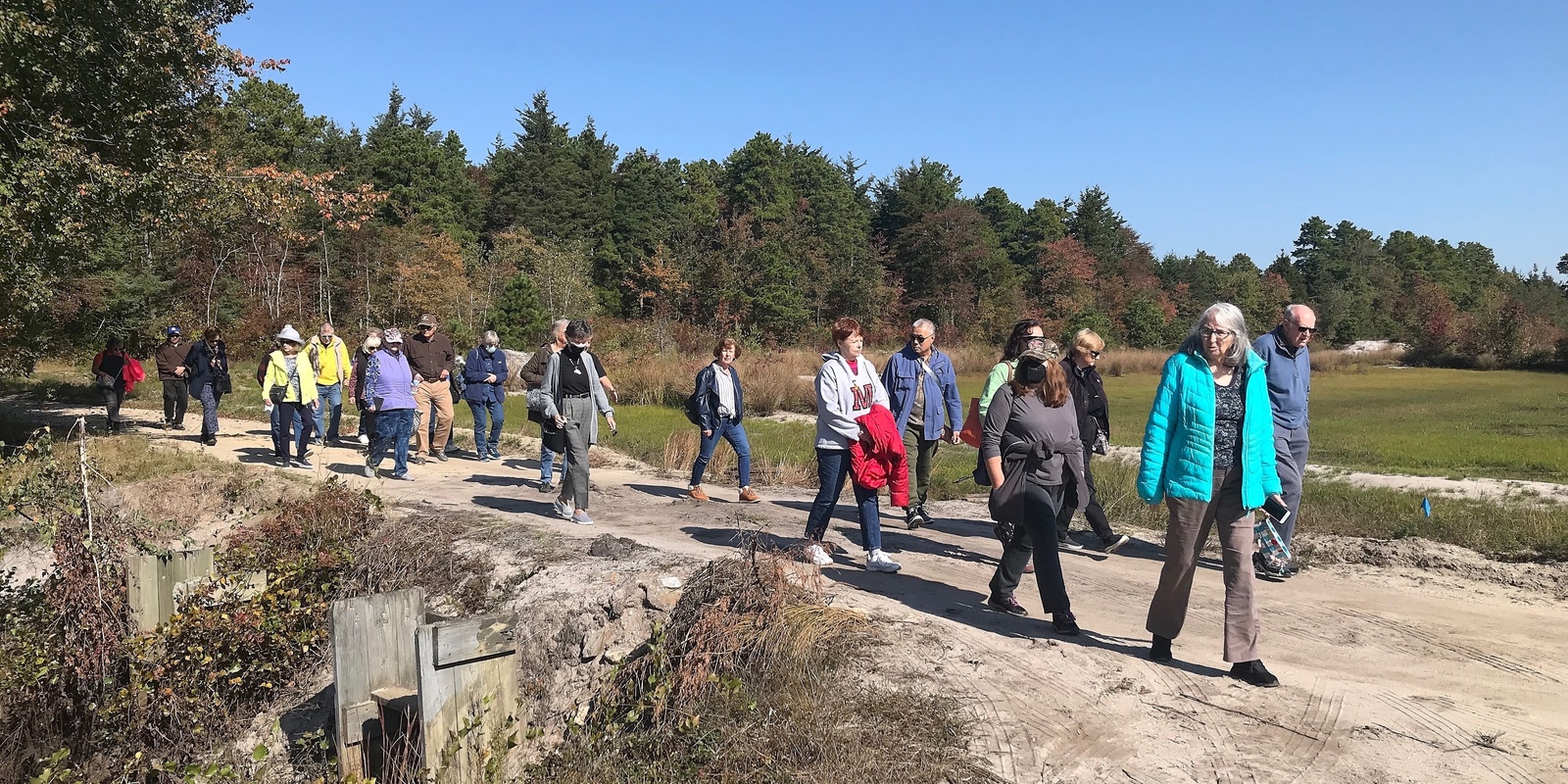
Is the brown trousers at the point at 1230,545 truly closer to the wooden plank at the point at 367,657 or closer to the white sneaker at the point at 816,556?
the white sneaker at the point at 816,556

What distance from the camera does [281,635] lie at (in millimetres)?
7176

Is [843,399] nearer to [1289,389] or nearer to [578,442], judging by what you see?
[578,442]

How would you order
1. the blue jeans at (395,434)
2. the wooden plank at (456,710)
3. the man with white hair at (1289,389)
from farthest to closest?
1. the blue jeans at (395,434)
2. the man with white hair at (1289,389)
3. the wooden plank at (456,710)

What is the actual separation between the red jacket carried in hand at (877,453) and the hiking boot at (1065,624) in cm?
162

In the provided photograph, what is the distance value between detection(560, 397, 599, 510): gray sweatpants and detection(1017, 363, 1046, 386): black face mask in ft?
14.4

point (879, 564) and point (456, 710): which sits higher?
point (879, 564)

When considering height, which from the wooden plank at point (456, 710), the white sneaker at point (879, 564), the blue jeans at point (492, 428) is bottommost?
the wooden plank at point (456, 710)

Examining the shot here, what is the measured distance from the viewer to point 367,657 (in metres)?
5.98

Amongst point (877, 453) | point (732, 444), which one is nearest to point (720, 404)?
point (732, 444)

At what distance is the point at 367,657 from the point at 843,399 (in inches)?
141

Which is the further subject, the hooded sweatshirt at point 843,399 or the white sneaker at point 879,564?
the white sneaker at point 879,564

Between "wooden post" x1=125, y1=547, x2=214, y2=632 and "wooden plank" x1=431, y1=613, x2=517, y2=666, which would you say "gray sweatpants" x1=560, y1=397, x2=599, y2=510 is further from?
"wooden plank" x1=431, y1=613, x2=517, y2=666

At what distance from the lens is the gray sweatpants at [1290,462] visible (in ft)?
25.5

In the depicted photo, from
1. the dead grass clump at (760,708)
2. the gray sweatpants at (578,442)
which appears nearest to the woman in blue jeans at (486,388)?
the gray sweatpants at (578,442)
